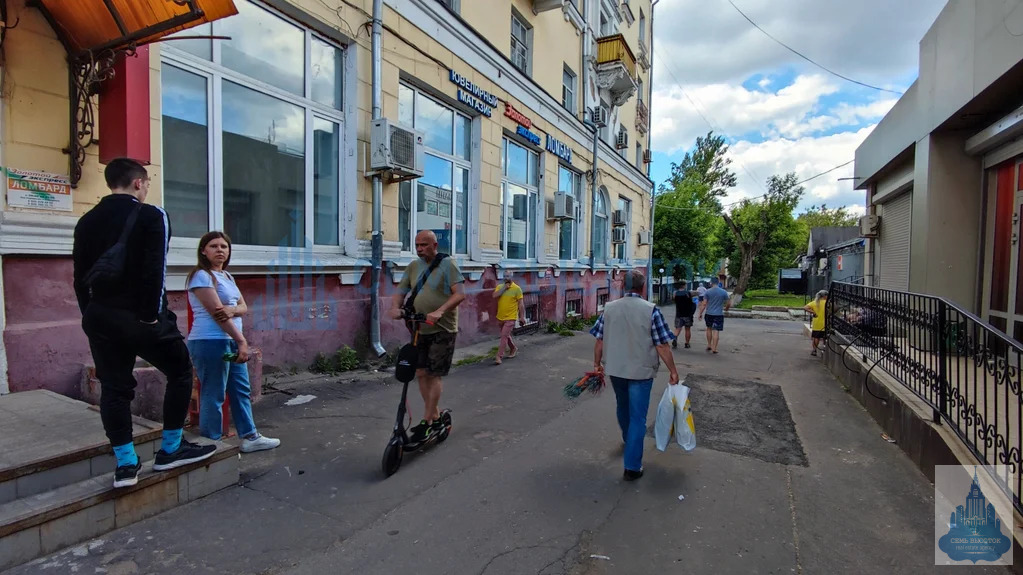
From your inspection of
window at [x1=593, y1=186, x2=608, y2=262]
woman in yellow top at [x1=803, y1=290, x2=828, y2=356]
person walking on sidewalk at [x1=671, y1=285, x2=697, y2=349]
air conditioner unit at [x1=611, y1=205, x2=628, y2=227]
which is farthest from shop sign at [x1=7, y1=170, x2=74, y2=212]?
air conditioner unit at [x1=611, y1=205, x2=628, y2=227]

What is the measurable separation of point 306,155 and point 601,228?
13.1m

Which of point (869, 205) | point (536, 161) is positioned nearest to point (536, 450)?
point (536, 161)

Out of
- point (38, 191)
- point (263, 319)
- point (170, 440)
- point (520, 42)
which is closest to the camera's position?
point (170, 440)

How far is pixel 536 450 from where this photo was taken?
4543 millimetres

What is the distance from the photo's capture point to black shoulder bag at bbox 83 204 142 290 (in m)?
2.69

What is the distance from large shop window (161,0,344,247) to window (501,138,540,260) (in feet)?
16.5

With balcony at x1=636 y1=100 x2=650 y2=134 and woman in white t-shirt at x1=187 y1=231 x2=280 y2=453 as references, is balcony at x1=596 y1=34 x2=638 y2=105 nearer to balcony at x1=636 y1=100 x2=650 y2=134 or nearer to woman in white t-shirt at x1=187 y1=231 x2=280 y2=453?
balcony at x1=636 y1=100 x2=650 y2=134

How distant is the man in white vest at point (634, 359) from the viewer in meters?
3.97

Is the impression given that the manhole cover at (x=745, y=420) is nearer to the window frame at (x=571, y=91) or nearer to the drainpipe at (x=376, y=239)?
the drainpipe at (x=376, y=239)

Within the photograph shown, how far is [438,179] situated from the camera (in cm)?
940

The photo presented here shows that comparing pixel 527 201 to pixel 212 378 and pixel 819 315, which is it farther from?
pixel 212 378

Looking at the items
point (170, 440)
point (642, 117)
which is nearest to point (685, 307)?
point (170, 440)

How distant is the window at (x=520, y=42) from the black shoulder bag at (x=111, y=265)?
10.3m

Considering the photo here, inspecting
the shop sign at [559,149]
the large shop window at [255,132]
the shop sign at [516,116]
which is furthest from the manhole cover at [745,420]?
the shop sign at [559,149]
